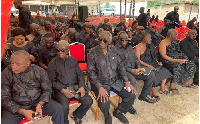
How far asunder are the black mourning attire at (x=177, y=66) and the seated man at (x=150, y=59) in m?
0.16

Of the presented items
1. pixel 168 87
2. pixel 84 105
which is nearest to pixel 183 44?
pixel 168 87

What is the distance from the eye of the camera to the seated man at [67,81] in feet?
8.50

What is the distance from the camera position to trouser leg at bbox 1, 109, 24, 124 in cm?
203

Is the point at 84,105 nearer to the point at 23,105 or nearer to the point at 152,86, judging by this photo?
the point at 23,105

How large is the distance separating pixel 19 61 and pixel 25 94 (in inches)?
17.5

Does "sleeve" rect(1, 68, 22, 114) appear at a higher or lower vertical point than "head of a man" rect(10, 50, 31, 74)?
lower

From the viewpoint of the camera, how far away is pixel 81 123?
2863 millimetres

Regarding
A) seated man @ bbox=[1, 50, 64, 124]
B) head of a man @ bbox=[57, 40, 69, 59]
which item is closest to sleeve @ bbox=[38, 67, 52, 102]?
seated man @ bbox=[1, 50, 64, 124]

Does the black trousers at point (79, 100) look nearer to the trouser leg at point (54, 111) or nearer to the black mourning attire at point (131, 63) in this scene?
the trouser leg at point (54, 111)

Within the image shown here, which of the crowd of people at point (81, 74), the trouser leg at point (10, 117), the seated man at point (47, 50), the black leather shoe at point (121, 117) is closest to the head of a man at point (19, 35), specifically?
the crowd of people at point (81, 74)

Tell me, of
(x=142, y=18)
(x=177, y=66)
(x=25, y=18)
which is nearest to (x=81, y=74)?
(x=177, y=66)

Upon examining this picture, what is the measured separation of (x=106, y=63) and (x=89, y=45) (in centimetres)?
226

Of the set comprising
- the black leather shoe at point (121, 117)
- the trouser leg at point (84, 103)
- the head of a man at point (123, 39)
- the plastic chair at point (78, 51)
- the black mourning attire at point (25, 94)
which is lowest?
the black leather shoe at point (121, 117)

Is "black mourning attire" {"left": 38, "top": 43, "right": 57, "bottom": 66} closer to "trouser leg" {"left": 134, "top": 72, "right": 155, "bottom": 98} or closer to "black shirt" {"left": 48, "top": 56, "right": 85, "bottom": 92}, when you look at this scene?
"black shirt" {"left": 48, "top": 56, "right": 85, "bottom": 92}
